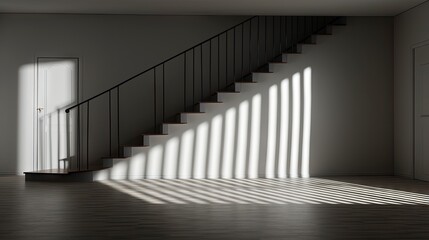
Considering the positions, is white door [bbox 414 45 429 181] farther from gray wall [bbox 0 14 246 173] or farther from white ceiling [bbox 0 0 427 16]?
gray wall [bbox 0 14 246 173]

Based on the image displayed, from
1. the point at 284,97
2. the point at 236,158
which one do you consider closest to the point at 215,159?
the point at 236,158

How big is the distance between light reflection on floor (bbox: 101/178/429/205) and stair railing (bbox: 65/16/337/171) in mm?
1424

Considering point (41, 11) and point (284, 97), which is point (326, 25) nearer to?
point (284, 97)

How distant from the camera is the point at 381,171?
418 inches

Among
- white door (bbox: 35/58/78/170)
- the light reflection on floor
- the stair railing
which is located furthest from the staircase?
the light reflection on floor

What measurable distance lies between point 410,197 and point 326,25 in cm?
438

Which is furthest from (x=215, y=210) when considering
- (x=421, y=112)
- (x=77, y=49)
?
(x=77, y=49)

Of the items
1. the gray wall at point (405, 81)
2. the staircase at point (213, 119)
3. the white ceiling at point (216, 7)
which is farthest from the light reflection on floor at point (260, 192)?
the white ceiling at point (216, 7)

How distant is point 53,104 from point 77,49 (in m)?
1.00

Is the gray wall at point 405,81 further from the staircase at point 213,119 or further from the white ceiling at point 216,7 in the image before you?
the staircase at point 213,119

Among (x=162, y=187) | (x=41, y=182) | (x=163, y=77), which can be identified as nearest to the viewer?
(x=162, y=187)

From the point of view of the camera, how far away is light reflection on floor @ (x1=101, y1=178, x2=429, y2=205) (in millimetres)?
6910

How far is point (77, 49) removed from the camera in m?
10.6

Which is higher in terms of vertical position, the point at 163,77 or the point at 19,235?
the point at 163,77
